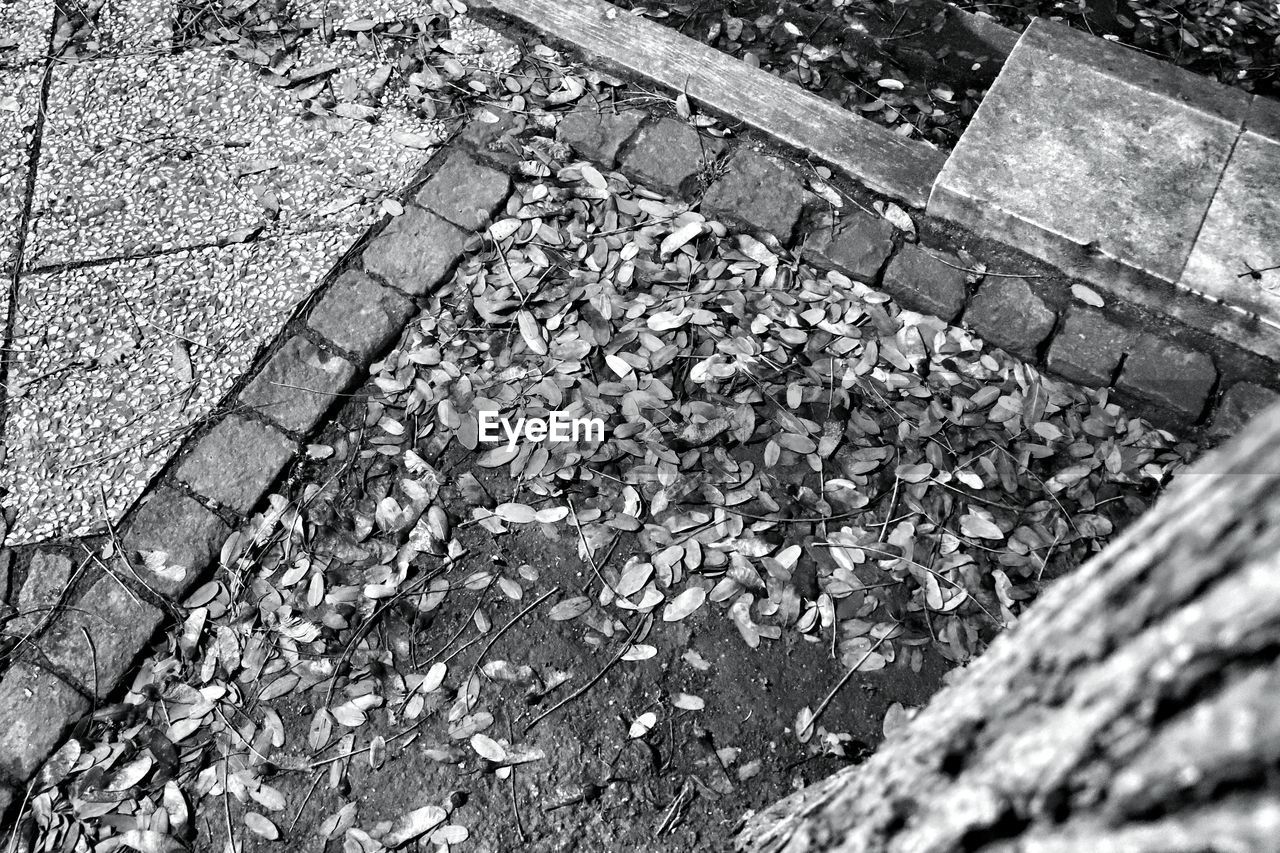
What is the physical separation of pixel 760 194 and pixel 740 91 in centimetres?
41

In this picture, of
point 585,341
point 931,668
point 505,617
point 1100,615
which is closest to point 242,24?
point 585,341

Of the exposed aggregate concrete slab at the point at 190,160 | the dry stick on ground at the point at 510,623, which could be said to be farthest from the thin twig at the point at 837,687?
the exposed aggregate concrete slab at the point at 190,160

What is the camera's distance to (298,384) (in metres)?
2.60

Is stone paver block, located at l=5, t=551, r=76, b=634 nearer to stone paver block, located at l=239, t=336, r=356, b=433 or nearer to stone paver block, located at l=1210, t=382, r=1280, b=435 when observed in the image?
stone paver block, located at l=239, t=336, r=356, b=433

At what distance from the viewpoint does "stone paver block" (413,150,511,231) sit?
287 cm

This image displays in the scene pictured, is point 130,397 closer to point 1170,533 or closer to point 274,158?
point 274,158

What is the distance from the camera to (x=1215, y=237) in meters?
2.60

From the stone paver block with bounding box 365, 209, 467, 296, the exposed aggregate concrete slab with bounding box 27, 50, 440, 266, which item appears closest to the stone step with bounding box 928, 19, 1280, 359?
the stone paver block with bounding box 365, 209, 467, 296

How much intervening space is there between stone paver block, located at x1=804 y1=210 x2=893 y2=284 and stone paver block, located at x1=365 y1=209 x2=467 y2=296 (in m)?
1.06

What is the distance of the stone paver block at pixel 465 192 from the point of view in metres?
2.87

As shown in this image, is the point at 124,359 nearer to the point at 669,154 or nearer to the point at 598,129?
the point at 598,129

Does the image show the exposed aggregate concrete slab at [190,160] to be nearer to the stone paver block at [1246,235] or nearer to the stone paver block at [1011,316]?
the stone paver block at [1011,316]

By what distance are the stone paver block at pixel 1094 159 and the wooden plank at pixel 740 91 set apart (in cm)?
15

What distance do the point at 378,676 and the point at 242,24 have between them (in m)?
2.47
